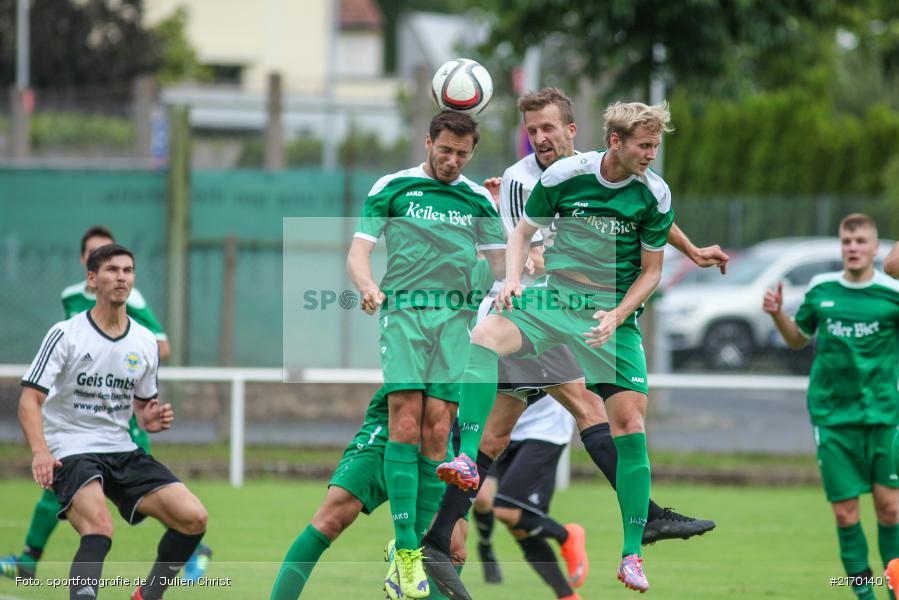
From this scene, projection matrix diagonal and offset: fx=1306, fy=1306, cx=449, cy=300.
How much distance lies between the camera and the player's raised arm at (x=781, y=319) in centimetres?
860

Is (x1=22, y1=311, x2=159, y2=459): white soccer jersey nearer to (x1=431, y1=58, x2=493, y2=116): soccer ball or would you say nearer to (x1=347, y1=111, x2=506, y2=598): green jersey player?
(x1=347, y1=111, x2=506, y2=598): green jersey player

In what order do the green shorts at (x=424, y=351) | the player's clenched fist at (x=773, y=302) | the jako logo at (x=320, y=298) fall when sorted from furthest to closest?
the jako logo at (x=320, y=298) < the player's clenched fist at (x=773, y=302) < the green shorts at (x=424, y=351)

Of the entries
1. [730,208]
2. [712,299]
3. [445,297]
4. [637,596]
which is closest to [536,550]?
[637,596]

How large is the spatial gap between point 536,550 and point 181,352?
7.97 metres

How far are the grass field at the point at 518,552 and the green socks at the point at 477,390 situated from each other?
6.15ft

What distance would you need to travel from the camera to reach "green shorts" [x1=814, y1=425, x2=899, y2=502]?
8375mm

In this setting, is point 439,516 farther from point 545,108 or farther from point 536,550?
point 545,108

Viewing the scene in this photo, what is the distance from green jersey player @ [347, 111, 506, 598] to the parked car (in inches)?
582

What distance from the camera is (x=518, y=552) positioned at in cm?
1095

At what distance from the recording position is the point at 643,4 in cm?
1438

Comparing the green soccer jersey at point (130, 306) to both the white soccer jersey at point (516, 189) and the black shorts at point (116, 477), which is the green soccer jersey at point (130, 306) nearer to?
the black shorts at point (116, 477)

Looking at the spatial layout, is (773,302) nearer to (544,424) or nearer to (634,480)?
(544,424)

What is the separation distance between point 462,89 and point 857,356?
3190mm

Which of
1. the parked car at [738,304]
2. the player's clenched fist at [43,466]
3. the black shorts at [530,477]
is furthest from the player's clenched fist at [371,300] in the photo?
the parked car at [738,304]
